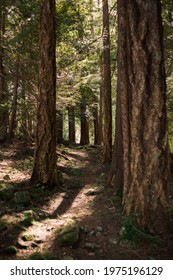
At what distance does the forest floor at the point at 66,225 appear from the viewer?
14.1 feet

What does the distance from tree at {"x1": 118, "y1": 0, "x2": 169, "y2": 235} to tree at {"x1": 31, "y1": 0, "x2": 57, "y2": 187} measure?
11.0 feet

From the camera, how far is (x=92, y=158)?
1515cm

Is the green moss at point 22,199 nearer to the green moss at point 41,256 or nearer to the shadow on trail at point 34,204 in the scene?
the shadow on trail at point 34,204

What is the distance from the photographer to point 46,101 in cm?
786

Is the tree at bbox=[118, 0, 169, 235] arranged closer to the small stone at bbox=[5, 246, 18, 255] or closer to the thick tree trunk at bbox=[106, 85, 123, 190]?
the small stone at bbox=[5, 246, 18, 255]

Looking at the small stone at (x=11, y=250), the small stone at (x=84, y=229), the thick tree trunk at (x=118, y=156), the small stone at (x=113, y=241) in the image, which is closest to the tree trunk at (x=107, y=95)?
the thick tree trunk at (x=118, y=156)

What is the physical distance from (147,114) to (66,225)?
8.03 ft

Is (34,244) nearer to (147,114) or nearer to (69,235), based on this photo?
(69,235)

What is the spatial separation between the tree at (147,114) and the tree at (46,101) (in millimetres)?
3349

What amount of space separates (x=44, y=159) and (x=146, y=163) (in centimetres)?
376

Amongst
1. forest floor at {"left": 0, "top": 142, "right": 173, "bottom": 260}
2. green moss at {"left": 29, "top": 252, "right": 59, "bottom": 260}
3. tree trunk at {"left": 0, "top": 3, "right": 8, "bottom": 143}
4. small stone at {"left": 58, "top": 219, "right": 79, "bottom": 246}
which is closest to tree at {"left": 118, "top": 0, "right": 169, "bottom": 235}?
forest floor at {"left": 0, "top": 142, "right": 173, "bottom": 260}

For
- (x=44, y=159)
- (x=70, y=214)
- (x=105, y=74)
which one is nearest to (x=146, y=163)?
(x=70, y=214)

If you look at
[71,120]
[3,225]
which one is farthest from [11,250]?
[71,120]
